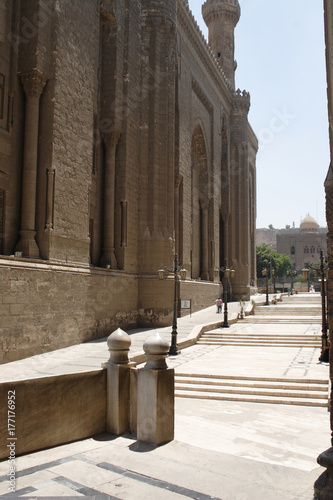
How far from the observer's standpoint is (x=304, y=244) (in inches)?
3752

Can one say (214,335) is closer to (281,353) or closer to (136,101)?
(281,353)

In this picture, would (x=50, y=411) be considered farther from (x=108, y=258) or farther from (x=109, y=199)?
A: (x=109, y=199)

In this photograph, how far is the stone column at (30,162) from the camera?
515 inches

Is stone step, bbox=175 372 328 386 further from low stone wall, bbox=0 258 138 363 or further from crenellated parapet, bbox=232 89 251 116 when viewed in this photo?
crenellated parapet, bbox=232 89 251 116

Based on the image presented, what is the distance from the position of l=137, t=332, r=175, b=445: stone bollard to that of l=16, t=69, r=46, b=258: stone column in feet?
27.1

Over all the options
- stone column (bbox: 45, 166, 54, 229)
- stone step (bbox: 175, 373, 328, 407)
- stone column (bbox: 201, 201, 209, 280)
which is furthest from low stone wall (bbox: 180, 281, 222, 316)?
stone step (bbox: 175, 373, 328, 407)

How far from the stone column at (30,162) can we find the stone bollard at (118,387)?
303 inches

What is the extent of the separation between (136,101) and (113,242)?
6704 millimetres

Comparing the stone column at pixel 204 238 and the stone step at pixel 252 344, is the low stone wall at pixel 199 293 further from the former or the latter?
the stone step at pixel 252 344

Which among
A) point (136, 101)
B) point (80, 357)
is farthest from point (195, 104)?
point (80, 357)

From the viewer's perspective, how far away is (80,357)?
40.9 feet

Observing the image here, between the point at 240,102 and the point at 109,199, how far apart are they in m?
23.1

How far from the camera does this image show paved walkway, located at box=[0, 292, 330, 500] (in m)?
4.06

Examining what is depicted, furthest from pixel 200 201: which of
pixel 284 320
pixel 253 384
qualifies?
pixel 253 384
